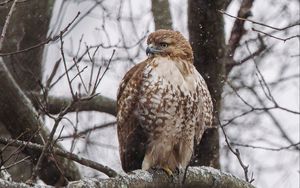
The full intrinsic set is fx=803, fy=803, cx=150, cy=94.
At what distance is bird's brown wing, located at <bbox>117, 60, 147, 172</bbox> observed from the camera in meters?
6.02

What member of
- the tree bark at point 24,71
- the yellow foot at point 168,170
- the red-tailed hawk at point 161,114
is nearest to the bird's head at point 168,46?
the red-tailed hawk at point 161,114

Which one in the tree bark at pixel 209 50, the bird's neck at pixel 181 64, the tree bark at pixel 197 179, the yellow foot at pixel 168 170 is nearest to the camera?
the tree bark at pixel 197 179

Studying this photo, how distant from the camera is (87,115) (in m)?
9.07

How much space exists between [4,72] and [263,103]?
14.8 feet

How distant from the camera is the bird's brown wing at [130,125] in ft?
19.7

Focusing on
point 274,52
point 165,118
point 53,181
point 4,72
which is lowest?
point 53,181

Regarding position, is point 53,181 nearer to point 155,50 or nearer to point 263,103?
point 155,50

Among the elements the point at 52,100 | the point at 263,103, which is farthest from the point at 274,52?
the point at 52,100

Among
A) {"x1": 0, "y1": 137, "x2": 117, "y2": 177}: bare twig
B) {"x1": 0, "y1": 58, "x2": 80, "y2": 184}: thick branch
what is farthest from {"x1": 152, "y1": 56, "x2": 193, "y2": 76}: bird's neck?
{"x1": 0, "y1": 58, "x2": 80, "y2": 184}: thick branch

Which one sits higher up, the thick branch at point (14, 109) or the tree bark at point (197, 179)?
the thick branch at point (14, 109)

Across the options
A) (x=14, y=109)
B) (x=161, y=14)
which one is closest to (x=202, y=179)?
(x=14, y=109)

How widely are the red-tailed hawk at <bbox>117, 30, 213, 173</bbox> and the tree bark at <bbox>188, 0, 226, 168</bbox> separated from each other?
0.41 metres

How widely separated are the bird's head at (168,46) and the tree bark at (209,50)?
22cm

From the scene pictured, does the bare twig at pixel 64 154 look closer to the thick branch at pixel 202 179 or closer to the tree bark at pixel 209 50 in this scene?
the thick branch at pixel 202 179
